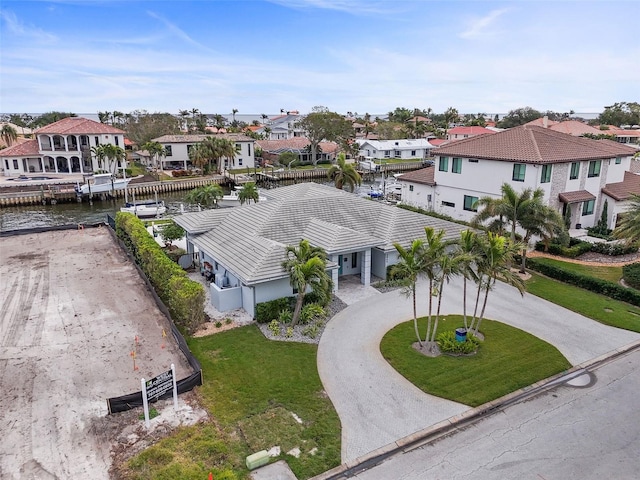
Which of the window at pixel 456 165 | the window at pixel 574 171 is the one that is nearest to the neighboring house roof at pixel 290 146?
the window at pixel 456 165

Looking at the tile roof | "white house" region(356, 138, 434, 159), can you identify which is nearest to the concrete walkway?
the tile roof

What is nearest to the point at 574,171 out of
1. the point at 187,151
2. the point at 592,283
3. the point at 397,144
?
the point at 592,283

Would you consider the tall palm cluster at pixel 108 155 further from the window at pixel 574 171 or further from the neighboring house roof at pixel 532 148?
the window at pixel 574 171

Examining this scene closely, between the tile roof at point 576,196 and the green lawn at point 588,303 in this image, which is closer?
the green lawn at point 588,303

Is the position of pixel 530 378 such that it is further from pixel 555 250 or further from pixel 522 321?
pixel 555 250

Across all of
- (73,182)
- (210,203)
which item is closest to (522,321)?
(210,203)

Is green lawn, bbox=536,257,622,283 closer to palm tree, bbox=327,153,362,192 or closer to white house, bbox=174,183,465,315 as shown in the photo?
white house, bbox=174,183,465,315
